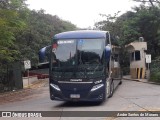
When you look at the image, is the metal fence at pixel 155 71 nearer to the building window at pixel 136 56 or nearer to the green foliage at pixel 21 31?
the building window at pixel 136 56

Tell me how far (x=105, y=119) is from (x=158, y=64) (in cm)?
2910

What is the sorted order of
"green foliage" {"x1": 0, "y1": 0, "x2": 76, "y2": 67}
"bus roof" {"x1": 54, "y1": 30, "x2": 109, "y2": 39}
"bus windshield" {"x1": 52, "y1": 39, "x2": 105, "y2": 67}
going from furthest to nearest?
"green foliage" {"x1": 0, "y1": 0, "x2": 76, "y2": 67} < "bus roof" {"x1": 54, "y1": 30, "x2": 109, "y2": 39} < "bus windshield" {"x1": 52, "y1": 39, "x2": 105, "y2": 67}

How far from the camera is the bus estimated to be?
62.2 ft

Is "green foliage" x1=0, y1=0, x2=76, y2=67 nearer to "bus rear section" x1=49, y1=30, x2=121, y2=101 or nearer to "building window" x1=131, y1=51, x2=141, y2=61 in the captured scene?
"bus rear section" x1=49, y1=30, x2=121, y2=101

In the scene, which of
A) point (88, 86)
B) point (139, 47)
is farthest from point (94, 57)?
point (139, 47)

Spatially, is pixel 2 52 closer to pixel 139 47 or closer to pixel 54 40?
pixel 54 40

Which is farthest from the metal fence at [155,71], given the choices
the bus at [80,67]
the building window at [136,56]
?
the bus at [80,67]

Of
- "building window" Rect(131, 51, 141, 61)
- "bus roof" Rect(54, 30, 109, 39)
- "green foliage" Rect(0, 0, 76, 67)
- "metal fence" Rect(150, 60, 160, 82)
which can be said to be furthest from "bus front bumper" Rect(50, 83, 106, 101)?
"building window" Rect(131, 51, 141, 61)

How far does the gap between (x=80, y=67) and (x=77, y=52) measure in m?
0.76

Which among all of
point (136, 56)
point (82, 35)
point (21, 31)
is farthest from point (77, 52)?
point (136, 56)

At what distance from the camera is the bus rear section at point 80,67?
18969 millimetres

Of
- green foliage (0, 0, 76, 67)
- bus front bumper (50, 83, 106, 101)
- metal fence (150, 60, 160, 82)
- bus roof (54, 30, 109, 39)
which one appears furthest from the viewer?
metal fence (150, 60, 160, 82)

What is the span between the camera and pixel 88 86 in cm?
1891

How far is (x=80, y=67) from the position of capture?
19031mm
